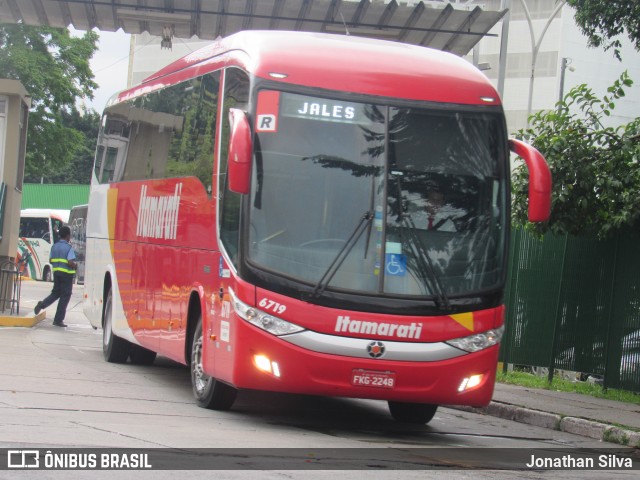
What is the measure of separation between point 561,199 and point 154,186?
203 inches

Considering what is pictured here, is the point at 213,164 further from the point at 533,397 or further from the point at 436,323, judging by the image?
the point at 533,397

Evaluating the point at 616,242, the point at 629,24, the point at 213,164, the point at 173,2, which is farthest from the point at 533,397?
A: the point at 173,2

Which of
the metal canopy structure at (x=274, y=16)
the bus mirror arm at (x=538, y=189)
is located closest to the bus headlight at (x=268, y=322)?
the bus mirror arm at (x=538, y=189)

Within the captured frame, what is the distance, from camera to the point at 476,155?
34.3 ft

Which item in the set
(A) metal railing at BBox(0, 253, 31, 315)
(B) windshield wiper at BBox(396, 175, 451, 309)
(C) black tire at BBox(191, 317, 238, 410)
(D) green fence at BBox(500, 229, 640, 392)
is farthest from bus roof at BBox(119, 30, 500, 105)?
(A) metal railing at BBox(0, 253, 31, 315)

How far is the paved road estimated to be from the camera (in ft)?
27.3

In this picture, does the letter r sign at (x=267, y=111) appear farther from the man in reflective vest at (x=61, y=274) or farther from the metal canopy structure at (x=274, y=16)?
the man in reflective vest at (x=61, y=274)

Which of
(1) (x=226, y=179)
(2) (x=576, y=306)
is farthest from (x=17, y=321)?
(1) (x=226, y=179)

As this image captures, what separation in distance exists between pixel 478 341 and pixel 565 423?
2833 millimetres

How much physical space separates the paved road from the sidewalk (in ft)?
0.57

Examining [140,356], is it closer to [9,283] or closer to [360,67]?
[9,283]

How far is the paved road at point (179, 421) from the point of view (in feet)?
27.3

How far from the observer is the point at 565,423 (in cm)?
1243

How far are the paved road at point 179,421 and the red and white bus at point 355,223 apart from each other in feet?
1.64
